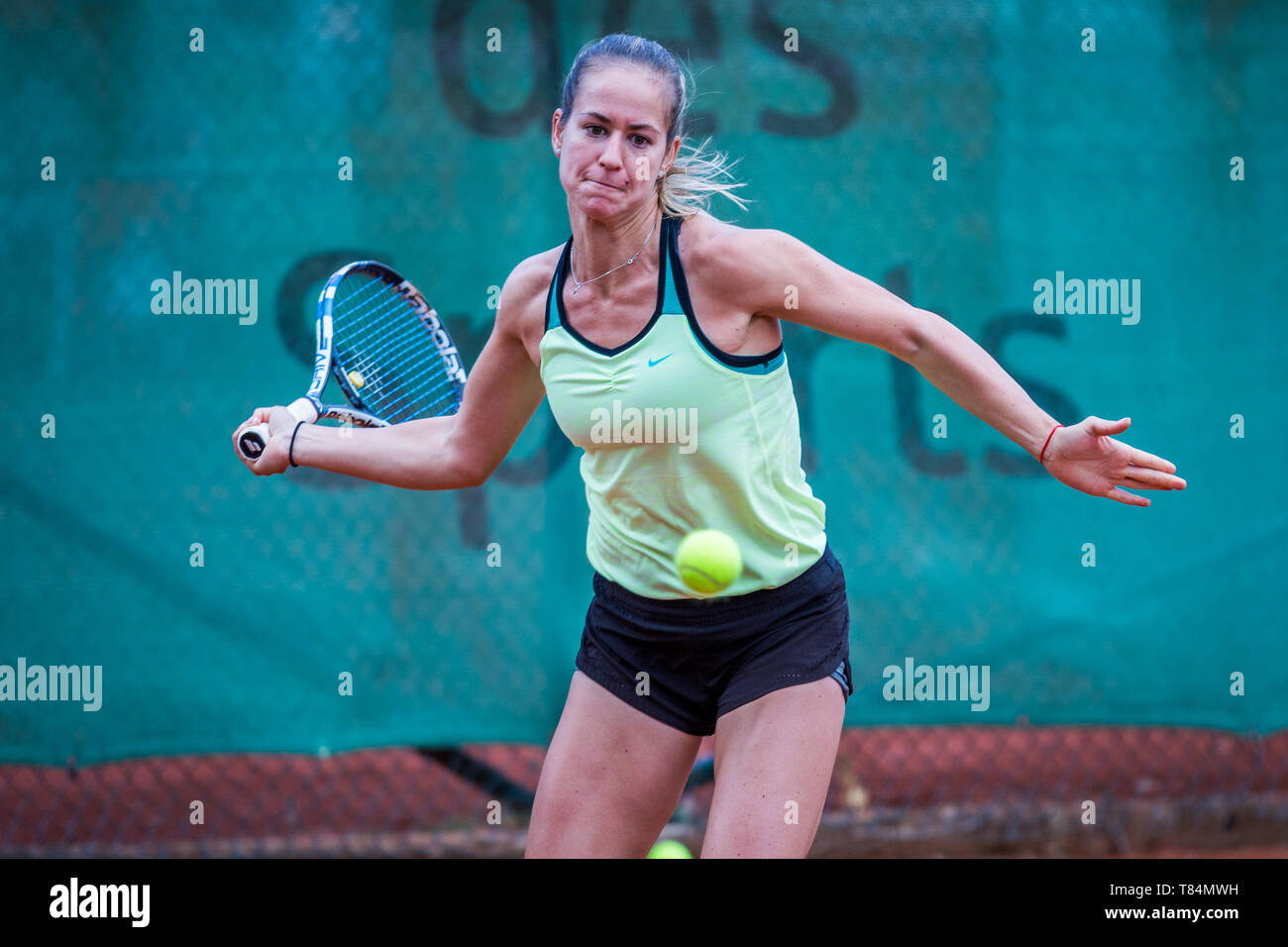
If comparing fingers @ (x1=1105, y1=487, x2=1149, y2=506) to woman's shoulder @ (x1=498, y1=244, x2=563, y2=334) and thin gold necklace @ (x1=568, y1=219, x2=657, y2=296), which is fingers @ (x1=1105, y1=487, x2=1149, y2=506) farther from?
woman's shoulder @ (x1=498, y1=244, x2=563, y2=334)

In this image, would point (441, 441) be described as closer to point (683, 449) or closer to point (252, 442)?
point (252, 442)

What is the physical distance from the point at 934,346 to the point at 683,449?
562mm

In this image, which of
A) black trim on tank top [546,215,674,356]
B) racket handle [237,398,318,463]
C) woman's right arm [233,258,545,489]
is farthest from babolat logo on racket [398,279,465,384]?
black trim on tank top [546,215,674,356]

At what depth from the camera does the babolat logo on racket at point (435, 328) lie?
11.2 ft

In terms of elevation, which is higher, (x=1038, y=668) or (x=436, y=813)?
(x=1038, y=668)

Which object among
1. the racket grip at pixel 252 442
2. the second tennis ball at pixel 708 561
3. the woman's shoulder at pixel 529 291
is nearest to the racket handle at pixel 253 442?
the racket grip at pixel 252 442

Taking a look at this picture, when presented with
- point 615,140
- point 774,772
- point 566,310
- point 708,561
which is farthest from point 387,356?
point 774,772

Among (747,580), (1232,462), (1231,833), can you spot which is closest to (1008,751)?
(1231,833)

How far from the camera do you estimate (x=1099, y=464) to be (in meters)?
2.50

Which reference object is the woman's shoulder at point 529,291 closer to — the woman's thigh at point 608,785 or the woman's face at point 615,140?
the woman's face at point 615,140

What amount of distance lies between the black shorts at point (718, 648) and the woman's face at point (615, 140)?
82cm

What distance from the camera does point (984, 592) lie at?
436 centimetres

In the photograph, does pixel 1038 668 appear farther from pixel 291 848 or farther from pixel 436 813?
pixel 291 848

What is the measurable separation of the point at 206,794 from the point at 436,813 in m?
0.84
